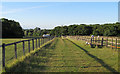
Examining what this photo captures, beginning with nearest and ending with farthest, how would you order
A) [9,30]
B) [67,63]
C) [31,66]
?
[31,66], [67,63], [9,30]

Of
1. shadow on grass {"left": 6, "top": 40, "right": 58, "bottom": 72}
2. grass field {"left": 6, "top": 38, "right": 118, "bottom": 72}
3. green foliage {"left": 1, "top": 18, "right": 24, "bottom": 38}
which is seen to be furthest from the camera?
green foliage {"left": 1, "top": 18, "right": 24, "bottom": 38}

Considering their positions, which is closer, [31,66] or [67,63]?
[31,66]

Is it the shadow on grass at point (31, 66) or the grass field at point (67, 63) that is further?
the grass field at point (67, 63)

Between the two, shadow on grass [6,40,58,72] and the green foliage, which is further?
the green foliage

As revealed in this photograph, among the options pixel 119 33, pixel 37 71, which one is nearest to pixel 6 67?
pixel 37 71

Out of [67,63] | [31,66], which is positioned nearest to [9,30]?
[67,63]

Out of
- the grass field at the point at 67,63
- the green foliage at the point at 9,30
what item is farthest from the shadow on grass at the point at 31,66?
the green foliage at the point at 9,30

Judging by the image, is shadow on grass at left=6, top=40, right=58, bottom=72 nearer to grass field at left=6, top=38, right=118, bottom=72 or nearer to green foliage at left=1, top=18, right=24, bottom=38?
grass field at left=6, top=38, right=118, bottom=72

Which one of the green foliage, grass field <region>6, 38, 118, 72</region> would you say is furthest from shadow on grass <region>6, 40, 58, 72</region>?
the green foliage

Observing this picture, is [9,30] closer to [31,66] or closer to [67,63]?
[67,63]

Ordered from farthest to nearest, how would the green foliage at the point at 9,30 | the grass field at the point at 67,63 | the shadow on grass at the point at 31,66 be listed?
the green foliage at the point at 9,30 < the grass field at the point at 67,63 < the shadow on grass at the point at 31,66

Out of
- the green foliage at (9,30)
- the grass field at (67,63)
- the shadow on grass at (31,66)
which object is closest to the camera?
the shadow on grass at (31,66)

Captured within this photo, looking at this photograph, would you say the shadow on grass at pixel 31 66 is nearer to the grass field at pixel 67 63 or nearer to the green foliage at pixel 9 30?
the grass field at pixel 67 63

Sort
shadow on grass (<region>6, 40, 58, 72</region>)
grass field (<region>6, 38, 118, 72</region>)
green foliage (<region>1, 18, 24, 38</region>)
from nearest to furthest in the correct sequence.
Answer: shadow on grass (<region>6, 40, 58, 72</region>) < grass field (<region>6, 38, 118, 72</region>) < green foliage (<region>1, 18, 24, 38</region>)
